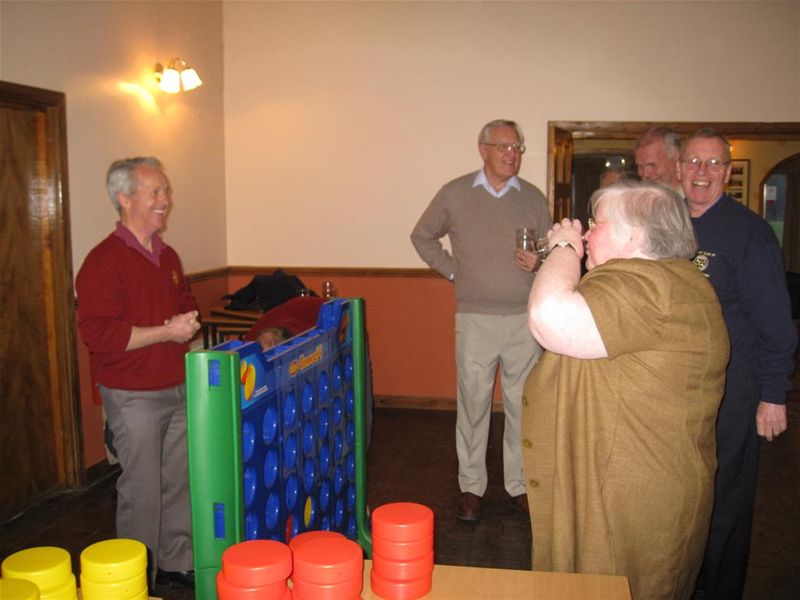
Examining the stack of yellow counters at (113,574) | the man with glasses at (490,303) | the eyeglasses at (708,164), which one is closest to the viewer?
the stack of yellow counters at (113,574)

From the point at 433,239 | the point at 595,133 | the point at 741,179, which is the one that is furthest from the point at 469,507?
the point at 741,179

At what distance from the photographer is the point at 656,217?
150cm

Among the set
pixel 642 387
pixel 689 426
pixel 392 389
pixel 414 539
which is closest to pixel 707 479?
pixel 689 426

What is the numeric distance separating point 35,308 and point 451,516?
2.18 m

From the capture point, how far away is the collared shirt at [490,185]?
3.41 metres

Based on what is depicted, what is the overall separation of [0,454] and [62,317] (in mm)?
672

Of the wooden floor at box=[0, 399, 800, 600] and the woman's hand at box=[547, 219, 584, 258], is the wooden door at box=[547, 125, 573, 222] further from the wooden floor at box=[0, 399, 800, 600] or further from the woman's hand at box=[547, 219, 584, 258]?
the woman's hand at box=[547, 219, 584, 258]

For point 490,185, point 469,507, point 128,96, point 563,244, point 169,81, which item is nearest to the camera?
point 563,244

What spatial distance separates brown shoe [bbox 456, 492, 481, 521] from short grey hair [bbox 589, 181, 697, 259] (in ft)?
6.82

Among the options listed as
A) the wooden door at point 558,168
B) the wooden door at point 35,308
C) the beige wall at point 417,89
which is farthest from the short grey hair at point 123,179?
the wooden door at point 558,168

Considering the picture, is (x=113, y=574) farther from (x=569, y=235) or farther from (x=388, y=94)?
(x=388, y=94)

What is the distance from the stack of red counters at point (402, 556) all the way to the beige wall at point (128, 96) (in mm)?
2850

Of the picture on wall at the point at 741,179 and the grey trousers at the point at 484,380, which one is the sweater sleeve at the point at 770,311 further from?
the picture on wall at the point at 741,179

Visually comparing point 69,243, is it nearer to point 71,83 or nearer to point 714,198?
point 71,83
